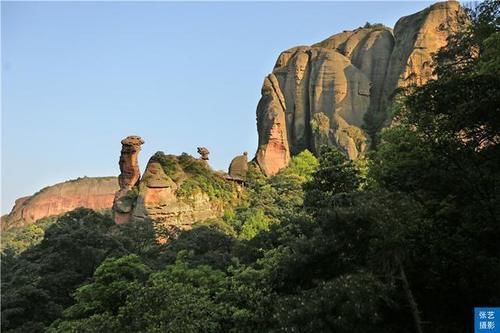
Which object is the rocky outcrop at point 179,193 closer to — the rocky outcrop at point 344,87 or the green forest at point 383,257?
the rocky outcrop at point 344,87

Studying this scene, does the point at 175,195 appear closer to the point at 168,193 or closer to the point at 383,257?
the point at 168,193

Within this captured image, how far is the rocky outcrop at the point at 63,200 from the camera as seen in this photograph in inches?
2822

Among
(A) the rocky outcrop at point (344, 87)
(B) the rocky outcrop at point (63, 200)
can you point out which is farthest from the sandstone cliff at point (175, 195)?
(B) the rocky outcrop at point (63, 200)

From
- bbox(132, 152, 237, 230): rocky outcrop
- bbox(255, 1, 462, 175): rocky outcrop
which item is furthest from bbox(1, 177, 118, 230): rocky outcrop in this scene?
bbox(132, 152, 237, 230): rocky outcrop

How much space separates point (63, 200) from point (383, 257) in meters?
68.3

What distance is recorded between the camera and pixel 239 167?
4734cm

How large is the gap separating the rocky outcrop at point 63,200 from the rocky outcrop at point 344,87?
30.1 metres

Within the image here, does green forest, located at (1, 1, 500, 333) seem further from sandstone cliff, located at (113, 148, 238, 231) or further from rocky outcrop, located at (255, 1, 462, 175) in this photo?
rocky outcrop, located at (255, 1, 462, 175)

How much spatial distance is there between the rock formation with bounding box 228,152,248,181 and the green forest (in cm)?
2635

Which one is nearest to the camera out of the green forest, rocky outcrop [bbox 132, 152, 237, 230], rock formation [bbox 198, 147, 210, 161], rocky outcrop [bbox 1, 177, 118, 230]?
the green forest

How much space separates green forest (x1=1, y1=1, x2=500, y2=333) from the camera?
10.2m

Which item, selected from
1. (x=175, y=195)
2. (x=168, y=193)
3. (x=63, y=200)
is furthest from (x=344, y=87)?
(x=63, y=200)

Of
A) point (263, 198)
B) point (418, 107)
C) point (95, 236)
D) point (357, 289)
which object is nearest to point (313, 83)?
point (263, 198)

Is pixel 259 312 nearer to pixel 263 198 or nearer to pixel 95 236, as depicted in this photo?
pixel 95 236
